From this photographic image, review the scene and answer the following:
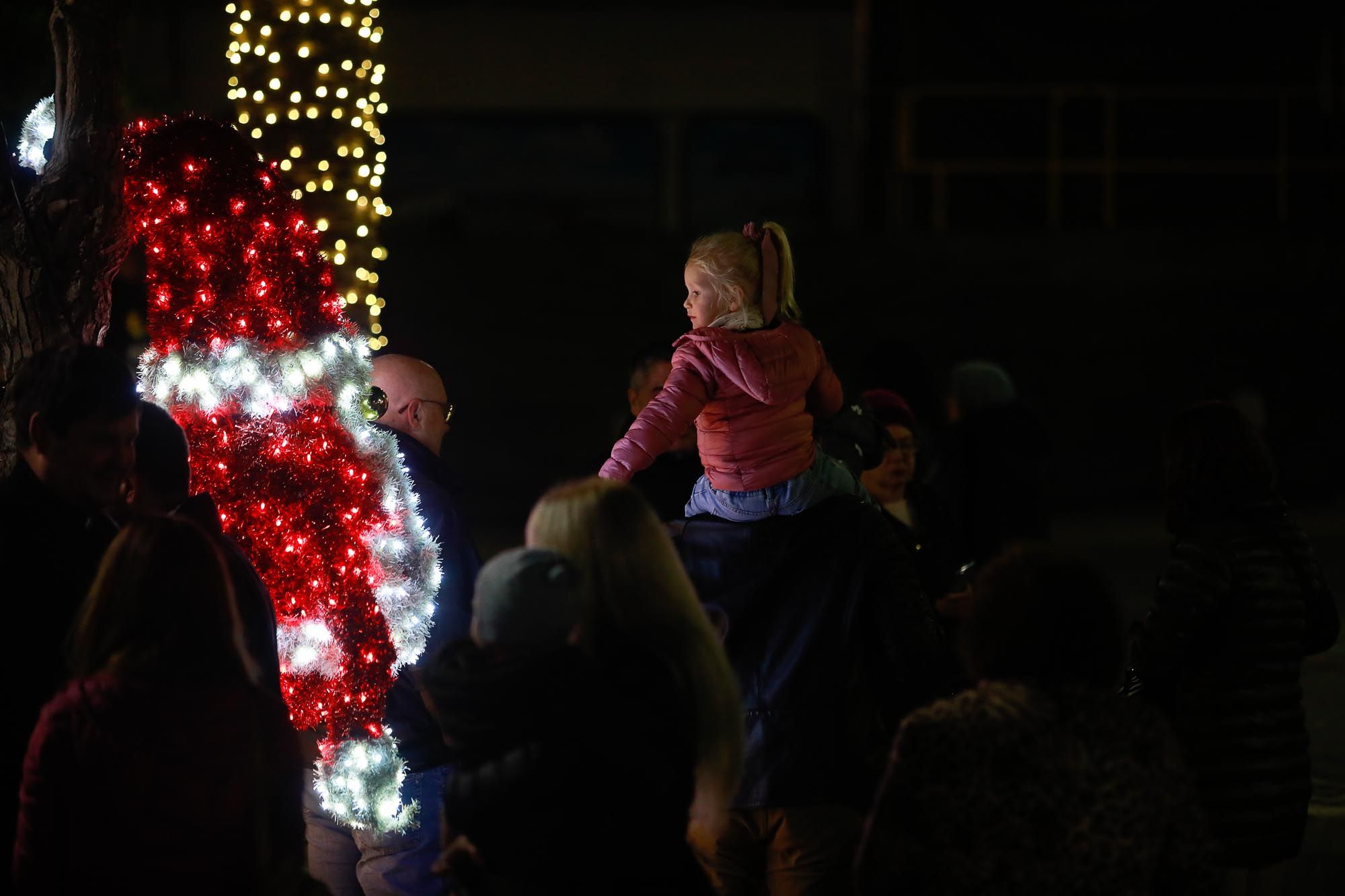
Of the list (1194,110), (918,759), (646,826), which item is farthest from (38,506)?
(1194,110)

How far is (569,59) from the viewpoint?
53.5ft

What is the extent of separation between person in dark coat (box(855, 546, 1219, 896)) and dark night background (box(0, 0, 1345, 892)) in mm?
11990

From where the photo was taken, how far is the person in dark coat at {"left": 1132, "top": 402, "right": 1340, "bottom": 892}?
374cm

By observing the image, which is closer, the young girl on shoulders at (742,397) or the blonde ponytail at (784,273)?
the young girl on shoulders at (742,397)

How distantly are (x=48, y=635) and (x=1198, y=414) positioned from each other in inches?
110

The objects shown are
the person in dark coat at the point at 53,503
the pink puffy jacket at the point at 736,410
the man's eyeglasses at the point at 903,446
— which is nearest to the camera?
the person in dark coat at the point at 53,503

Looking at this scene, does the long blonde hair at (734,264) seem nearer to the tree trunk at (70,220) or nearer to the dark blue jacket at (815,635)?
the dark blue jacket at (815,635)

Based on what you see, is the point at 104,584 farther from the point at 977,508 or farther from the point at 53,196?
the point at 977,508

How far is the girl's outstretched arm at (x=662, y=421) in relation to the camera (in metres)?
3.36

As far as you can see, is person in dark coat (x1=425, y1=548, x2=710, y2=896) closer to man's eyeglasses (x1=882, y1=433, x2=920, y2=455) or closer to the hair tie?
the hair tie

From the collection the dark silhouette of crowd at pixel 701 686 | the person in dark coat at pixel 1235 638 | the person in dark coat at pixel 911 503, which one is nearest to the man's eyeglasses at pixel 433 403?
the dark silhouette of crowd at pixel 701 686

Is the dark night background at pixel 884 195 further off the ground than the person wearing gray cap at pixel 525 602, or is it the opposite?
the dark night background at pixel 884 195

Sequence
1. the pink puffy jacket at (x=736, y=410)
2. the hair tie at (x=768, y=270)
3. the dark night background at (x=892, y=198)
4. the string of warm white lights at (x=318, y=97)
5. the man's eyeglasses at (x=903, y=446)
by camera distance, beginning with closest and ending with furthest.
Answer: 1. the pink puffy jacket at (x=736, y=410)
2. the hair tie at (x=768, y=270)
3. the man's eyeglasses at (x=903, y=446)
4. the string of warm white lights at (x=318, y=97)
5. the dark night background at (x=892, y=198)

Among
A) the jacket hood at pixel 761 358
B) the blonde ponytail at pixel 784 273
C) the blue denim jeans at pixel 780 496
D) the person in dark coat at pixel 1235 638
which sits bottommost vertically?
the person in dark coat at pixel 1235 638
